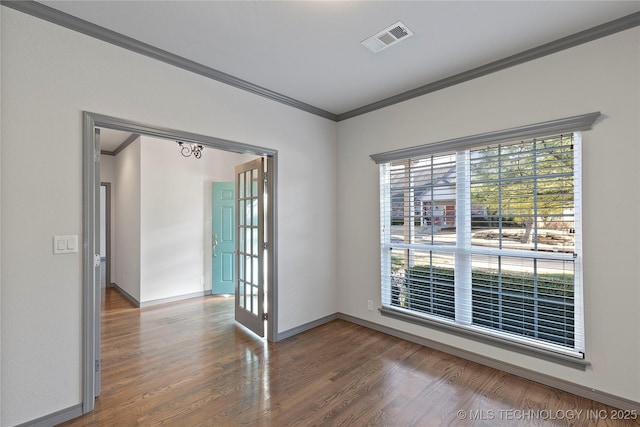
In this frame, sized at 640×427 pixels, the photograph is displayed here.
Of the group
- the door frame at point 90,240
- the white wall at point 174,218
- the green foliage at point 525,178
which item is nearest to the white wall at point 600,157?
the green foliage at point 525,178

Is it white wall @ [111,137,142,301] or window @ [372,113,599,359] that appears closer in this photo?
window @ [372,113,599,359]

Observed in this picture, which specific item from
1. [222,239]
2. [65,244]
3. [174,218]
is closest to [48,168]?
[65,244]

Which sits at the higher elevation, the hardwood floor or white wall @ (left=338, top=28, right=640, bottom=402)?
white wall @ (left=338, top=28, right=640, bottom=402)

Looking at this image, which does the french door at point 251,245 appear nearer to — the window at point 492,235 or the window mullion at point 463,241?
the window at point 492,235

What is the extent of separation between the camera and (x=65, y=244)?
2072 millimetres

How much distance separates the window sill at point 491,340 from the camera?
7.66 ft

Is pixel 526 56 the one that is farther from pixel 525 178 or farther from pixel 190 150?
pixel 190 150

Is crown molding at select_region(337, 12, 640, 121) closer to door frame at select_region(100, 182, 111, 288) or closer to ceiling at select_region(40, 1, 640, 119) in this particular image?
ceiling at select_region(40, 1, 640, 119)

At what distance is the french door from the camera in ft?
11.4

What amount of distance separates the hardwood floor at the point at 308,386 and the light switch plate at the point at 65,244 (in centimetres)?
117

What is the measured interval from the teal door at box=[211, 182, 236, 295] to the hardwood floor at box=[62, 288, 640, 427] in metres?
1.79

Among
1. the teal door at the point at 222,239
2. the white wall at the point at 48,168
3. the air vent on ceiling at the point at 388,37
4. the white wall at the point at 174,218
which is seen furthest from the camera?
the teal door at the point at 222,239

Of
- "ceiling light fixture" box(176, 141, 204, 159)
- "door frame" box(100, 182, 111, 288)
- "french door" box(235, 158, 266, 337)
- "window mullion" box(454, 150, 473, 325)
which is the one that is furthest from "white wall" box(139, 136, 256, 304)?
"window mullion" box(454, 150, 473, 325)

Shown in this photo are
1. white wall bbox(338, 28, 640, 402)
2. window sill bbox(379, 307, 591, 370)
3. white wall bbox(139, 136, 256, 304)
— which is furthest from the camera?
white wall bbox(139, 136, 256, 304)
